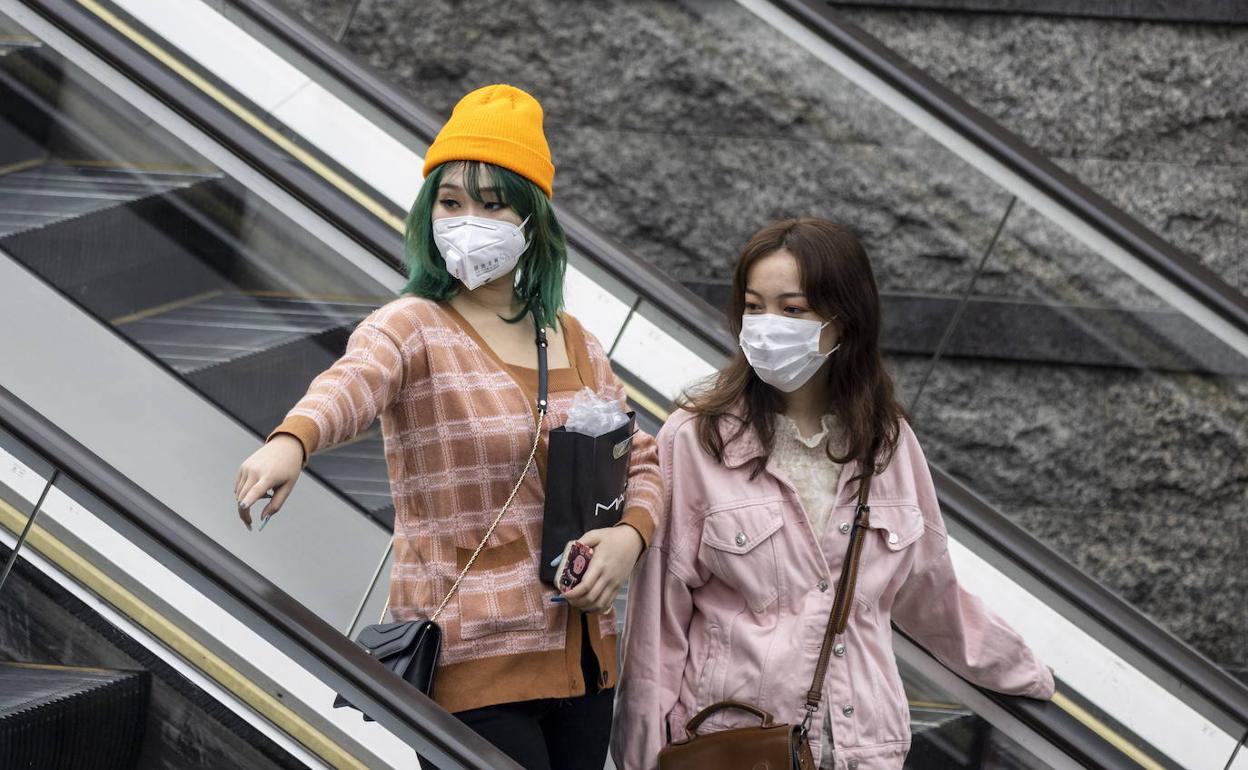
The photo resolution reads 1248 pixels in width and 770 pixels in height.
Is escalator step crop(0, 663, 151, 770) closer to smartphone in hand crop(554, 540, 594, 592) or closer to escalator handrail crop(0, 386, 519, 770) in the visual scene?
escalator handrail crop(0, 386, 519, 770)

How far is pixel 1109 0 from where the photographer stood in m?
5.93

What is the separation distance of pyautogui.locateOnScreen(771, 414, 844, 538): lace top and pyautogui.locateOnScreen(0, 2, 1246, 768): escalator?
4.42ft

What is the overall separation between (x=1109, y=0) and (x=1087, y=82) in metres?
0.35

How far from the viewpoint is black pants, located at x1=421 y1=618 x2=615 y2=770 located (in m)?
2.16

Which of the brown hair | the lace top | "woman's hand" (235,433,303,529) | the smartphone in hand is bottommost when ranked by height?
the smartphone in hand

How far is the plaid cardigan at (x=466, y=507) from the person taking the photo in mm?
2150

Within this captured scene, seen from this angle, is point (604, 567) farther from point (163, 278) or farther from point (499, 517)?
point (163, 278)

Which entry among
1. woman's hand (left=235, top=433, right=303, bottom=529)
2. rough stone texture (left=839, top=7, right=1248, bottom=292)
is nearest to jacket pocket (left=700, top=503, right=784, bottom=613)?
woman's hand (left=235, top=433, right=303, bottom=529)

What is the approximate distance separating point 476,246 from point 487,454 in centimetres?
33

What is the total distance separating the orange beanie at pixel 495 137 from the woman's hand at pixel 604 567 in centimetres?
58

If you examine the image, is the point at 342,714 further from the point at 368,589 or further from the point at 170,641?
the point at 368,589

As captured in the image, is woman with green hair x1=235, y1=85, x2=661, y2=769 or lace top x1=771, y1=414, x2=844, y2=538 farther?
lace top x1=771, y1=414, x2=844, y2=538

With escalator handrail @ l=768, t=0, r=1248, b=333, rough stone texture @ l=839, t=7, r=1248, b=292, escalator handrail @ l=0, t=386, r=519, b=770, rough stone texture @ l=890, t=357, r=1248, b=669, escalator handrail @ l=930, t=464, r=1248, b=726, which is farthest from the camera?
rough stone texture @ l=839, t=7, r=1248, b=292

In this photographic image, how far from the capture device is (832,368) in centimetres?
245
